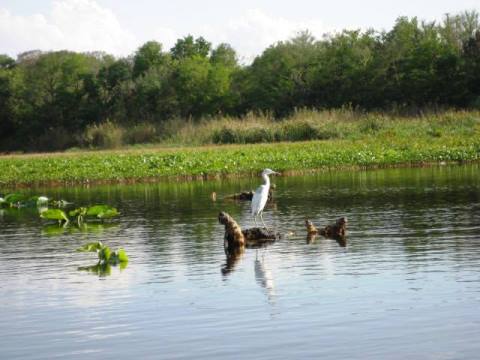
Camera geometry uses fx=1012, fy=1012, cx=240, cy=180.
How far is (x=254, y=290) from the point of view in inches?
668

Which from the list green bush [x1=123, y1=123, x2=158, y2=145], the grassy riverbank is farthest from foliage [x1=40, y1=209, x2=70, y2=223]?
green bush [x1=123, y1=123, x2=158, y2=145]

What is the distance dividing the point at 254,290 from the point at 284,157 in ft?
105

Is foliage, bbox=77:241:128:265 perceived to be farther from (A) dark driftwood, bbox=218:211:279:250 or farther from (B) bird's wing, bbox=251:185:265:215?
(B) bird's wing, bbox=251:185:265:215

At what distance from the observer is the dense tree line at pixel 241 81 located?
74.3 metres

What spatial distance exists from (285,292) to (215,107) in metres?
67.8

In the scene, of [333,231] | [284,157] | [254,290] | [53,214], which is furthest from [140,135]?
[254,290]

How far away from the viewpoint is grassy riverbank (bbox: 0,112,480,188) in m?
46.9

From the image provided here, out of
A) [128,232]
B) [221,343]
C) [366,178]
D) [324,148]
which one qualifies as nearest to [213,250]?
[128,232]

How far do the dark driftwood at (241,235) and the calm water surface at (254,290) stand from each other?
391 millimetres

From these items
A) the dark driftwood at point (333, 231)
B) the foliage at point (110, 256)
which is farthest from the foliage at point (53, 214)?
the dark driftwood at point (333, 231)

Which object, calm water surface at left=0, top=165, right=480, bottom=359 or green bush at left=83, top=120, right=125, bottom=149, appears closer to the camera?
calm water surface at left=0, top=165, right=480, bottom=359

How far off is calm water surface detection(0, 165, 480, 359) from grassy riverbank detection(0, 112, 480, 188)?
17189mm

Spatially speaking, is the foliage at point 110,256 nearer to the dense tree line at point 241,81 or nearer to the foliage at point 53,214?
the foliage at point 53,214

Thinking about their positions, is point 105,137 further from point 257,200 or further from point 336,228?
point 336,228
